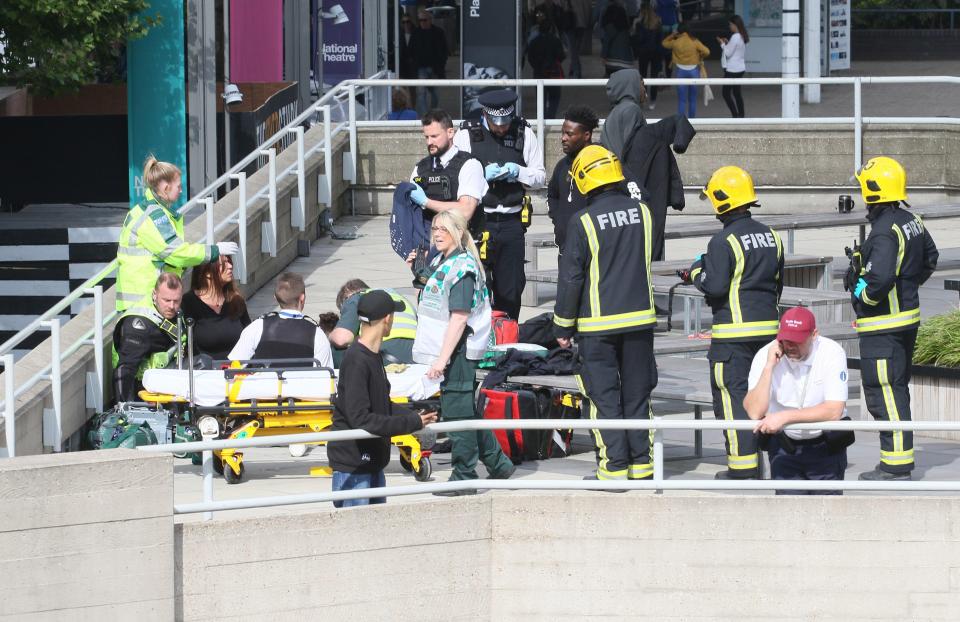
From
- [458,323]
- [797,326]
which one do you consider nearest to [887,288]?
[797,326]

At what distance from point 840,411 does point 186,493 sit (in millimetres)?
3485

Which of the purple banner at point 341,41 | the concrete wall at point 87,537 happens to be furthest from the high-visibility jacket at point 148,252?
the purple banner at point 341,41

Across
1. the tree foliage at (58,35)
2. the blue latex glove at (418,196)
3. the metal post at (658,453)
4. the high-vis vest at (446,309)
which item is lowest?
the metal post at (658,453)

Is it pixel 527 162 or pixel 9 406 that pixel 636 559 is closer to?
pixel 9 406

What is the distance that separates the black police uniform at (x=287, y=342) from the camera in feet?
34.0

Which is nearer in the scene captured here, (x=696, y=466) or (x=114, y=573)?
(x=114, y=573)

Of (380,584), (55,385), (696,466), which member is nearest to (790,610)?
(696,466)

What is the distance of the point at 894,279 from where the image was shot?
30.6 feet

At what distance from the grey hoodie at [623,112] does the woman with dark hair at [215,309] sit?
2940 millimetres

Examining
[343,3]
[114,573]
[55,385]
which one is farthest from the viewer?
[343,3]

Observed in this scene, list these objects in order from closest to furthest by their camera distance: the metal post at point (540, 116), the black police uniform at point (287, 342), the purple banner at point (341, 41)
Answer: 1. the black police uniform at point (287, 342)
2. the metal post at point (540, 116)
3. the purple banner at point (341, 41)

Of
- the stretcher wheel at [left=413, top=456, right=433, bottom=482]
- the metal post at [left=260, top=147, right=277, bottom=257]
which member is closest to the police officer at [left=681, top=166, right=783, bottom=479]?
the stretcher wheel at [left=413, top=456, right=433, bottom=482]

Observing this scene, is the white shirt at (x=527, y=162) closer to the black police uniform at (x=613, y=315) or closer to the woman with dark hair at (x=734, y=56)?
the black police uniform at (x=613, y=315)

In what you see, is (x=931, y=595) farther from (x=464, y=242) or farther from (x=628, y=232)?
(x=464, y=242)
